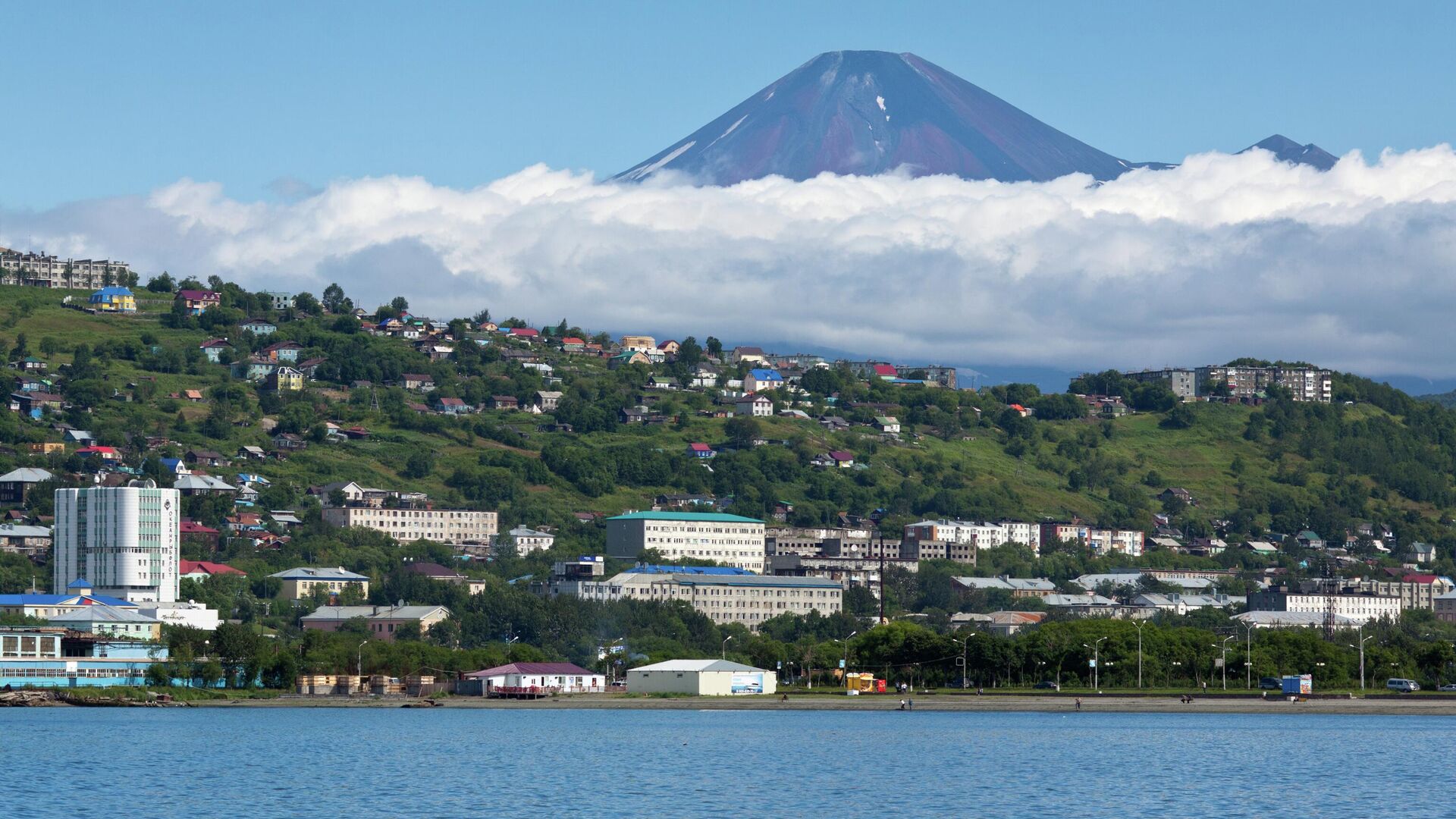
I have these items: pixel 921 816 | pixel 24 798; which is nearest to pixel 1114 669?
pixel 921 816

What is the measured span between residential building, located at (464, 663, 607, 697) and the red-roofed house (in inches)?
2116

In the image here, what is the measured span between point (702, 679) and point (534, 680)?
11468mm

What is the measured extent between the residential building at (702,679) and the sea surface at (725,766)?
19052 mm

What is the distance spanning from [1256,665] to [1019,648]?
49.5ft

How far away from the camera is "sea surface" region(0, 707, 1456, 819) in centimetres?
6994

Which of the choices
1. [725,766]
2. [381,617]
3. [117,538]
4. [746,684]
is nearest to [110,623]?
[381,617]

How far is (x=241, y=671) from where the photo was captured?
454 feet

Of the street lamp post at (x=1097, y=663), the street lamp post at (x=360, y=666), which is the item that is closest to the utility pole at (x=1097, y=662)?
the street lamp post at (x=1097, y=663)

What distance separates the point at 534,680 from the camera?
142625 mm

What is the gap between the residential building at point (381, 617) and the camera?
578ft

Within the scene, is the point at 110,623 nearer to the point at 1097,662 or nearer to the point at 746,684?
the point at 746,684

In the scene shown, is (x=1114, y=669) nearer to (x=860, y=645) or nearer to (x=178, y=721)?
(x=860, y=645)

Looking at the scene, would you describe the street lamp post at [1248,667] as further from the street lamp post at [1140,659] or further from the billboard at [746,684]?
the billboard at [746,684]

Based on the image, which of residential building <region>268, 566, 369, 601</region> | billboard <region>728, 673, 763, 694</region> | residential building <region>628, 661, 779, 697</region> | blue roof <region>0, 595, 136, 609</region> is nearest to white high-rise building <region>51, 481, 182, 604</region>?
residential building <region>268, 566, 369, 601</region>
